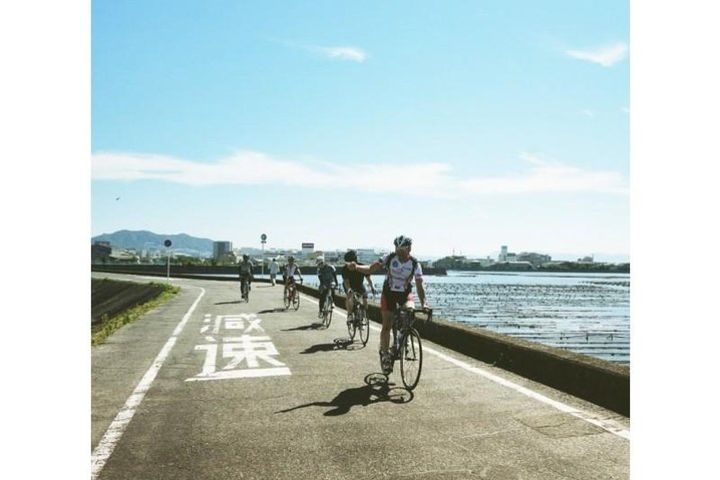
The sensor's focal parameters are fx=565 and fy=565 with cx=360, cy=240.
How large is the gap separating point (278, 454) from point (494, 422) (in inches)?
84.8

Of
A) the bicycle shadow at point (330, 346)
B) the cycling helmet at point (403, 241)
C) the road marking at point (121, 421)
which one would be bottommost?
the bicycle shadow at point (330, 346)

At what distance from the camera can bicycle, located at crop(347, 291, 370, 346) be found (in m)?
11.1

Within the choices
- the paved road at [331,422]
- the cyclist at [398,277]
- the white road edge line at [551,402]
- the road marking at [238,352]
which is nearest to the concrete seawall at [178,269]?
the road marking at [238,352]

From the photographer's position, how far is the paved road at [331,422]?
434cm

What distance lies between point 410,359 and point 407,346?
7.6 inches

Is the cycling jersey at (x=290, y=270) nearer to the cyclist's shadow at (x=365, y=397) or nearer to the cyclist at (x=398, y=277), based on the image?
the cyclist at (x=398, y=277)

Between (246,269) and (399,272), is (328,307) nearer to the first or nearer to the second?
(399,272)

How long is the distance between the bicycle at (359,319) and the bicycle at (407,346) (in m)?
3.61

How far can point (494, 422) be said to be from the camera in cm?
548

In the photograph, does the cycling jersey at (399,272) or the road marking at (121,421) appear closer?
the road marking at (121,421)

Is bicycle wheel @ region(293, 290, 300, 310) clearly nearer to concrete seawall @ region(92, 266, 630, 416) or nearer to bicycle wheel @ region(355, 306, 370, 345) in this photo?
bicycle wheel @ region(355, 306, 370, 345)

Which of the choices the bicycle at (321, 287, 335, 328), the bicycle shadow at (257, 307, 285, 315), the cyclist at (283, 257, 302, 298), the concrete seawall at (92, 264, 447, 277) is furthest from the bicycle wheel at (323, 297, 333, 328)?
the concrete seawall at (92, 264, 447, 277)
